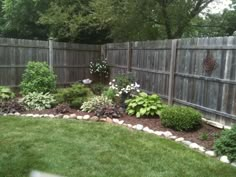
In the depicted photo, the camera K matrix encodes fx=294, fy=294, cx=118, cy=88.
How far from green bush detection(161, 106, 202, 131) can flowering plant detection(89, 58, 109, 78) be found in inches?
217

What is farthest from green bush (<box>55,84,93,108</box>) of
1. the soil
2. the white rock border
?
the white rock border

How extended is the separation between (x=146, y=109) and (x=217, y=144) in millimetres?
2208

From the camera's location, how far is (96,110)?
22.2 ft

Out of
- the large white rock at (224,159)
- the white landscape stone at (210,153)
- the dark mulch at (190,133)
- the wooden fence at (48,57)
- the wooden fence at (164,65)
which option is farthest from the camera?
the wooden fence at (48,57)

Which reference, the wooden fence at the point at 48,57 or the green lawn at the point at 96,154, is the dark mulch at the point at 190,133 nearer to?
the green lawn at the point at 96,154

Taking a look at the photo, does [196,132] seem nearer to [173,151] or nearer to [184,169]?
[173,151]

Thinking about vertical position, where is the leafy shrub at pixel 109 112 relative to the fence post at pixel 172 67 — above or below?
below

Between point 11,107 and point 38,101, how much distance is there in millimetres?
727

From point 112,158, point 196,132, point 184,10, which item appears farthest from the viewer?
point 184,10

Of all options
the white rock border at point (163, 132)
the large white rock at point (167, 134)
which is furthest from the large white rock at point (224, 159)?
the large white rock at point (167, 134)

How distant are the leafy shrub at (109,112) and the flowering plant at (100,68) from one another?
4.31 m

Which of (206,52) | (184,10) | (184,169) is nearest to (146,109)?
(206,52)

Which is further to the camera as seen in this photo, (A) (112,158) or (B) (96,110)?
(B) (96,110)

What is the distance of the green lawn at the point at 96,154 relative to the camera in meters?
3.77
